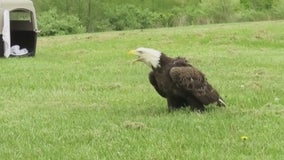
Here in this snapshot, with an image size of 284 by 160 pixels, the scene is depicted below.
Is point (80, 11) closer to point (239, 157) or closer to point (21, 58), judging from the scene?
point (21, 58)

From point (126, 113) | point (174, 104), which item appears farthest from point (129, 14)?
point (174, 104)

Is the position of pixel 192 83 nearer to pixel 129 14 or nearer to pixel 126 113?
pixel 126 113

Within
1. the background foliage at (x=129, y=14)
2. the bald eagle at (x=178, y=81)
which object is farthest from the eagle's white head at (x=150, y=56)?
the background foliage at (x=129, y=14)

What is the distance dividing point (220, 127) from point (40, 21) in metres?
43.1

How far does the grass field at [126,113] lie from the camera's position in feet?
22.6

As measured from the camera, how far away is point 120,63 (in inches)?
658

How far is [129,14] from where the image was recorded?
212 ft

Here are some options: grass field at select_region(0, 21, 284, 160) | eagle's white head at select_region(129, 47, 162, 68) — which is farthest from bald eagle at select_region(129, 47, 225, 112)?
grass field at select_region(0, 21, 284, 160)

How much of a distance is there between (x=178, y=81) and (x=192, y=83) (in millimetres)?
200

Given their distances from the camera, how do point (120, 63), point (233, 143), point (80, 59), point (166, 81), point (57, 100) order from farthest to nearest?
point (80, 59) < point (120, 63) < point (57, 100) < point (166, 81) < point (233, 143)

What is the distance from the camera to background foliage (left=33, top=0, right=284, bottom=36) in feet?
162

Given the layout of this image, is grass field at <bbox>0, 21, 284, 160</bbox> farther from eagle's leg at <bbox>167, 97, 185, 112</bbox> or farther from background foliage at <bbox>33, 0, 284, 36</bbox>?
background foliage at <bbox>33, 0, 284, 36</bbox>

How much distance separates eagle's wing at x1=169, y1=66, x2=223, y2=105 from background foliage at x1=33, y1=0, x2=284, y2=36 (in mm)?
37067

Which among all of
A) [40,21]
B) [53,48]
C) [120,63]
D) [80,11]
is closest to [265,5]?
[80,11]
